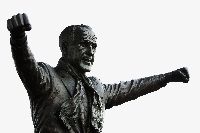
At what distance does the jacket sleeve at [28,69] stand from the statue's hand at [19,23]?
15 centimetres

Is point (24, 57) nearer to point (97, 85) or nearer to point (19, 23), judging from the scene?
point (19, 23)

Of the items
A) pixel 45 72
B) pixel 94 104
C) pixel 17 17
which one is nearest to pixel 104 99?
pixel 94 104

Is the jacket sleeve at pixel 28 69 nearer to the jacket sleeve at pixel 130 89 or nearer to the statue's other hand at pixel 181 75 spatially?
the jacket sleeve at pixel 130 89

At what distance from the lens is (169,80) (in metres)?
8.05

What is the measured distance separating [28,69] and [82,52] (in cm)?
80

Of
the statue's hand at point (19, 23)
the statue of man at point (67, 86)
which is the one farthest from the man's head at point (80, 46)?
the statue's hand at point (19, 23)

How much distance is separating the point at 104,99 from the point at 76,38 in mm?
759

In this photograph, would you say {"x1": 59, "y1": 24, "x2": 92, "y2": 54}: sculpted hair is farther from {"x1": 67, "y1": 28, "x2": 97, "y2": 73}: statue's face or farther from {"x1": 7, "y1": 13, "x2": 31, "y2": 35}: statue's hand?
{"x1": 7, "y1": 13, "x2": 31, "y2": 35}: statue's hand

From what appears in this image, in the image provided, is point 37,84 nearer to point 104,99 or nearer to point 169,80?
point 104,99

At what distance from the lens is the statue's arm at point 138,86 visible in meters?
7.85

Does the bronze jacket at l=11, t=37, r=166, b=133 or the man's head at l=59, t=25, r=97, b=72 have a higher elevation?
the man's head at l=59, t=25, r=97, b=72

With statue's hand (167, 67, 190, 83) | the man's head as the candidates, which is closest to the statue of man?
the man's head

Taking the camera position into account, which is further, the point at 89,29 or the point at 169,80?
the point at 169,80

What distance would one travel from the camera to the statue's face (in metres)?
7.43
